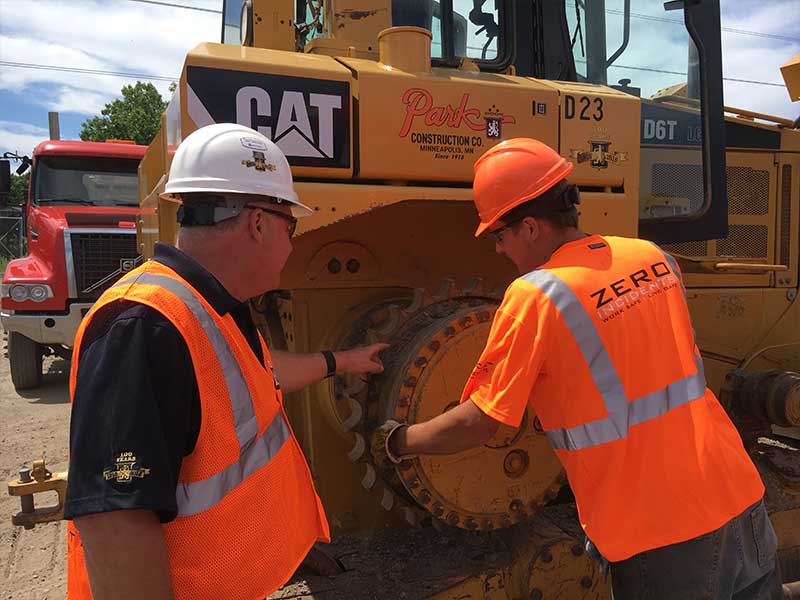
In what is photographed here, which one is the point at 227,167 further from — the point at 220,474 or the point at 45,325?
the point at 45,325

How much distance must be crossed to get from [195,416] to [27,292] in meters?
7.41

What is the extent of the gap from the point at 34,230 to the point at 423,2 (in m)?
7.35

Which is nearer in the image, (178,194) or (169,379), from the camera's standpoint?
(169,379)

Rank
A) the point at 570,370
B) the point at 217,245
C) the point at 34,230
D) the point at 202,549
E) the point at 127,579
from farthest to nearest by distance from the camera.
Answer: the point at 34,230, the point at 570,370, the point at 217,245, the point at 202,549, the point at 127,579

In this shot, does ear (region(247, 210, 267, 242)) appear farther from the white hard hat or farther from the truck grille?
the truck grille

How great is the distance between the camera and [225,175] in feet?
4.70

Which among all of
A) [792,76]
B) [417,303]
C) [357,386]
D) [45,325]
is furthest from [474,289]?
[45,325]

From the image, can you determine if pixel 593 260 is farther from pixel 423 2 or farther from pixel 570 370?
pixel 423 2

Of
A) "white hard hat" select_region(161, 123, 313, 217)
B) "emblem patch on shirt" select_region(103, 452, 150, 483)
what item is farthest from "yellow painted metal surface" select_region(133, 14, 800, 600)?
"emblem patch on shirt" select_region(103, 452, 150, 483)

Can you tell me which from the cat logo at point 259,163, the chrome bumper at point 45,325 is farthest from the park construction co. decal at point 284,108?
the chrome bumper at point 45,325

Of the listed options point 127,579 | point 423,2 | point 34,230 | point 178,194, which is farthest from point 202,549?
point 34,230

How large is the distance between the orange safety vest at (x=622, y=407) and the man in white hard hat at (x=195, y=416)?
24.4 inches

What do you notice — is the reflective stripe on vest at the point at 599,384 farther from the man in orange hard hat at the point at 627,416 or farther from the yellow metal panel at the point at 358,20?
the yellow metal panel at the point at 358,20

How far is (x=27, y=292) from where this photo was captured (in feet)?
24.4
